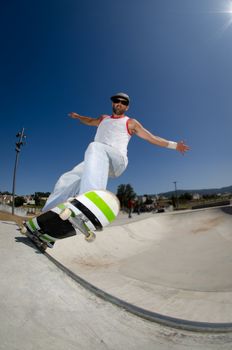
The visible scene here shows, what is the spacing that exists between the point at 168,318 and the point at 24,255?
2460mm

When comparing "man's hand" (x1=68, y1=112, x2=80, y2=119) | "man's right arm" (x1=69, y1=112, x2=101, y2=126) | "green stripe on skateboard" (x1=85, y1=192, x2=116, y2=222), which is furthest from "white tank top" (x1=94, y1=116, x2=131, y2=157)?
"man's hand" (x1=68, y1=112, x2=80, y2=119)

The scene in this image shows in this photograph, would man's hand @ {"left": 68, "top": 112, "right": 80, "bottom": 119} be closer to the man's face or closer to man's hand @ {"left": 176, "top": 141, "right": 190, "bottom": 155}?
the man's face

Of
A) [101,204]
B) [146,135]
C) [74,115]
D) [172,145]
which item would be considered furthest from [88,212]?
[74,115]

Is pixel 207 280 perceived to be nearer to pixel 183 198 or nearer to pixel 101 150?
pixel 101 150

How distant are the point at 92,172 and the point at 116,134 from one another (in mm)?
719

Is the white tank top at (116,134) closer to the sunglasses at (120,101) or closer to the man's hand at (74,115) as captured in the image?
the sunglasses at (120,101)

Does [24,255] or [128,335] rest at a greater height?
[24,255]

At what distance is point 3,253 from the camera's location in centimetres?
328

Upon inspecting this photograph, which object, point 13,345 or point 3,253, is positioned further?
point 3,253

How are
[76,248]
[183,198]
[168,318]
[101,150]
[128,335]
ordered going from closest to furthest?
[128,335]
[168,318]
[101,150]
[76,248]
[183,198]

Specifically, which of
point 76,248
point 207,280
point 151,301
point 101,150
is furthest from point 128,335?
point 76,248

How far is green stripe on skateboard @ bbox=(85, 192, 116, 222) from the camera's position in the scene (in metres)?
2.59

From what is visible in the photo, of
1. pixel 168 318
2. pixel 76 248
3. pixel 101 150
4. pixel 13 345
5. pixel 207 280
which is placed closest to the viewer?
pixel 13 345

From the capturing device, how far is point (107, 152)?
288 cm
